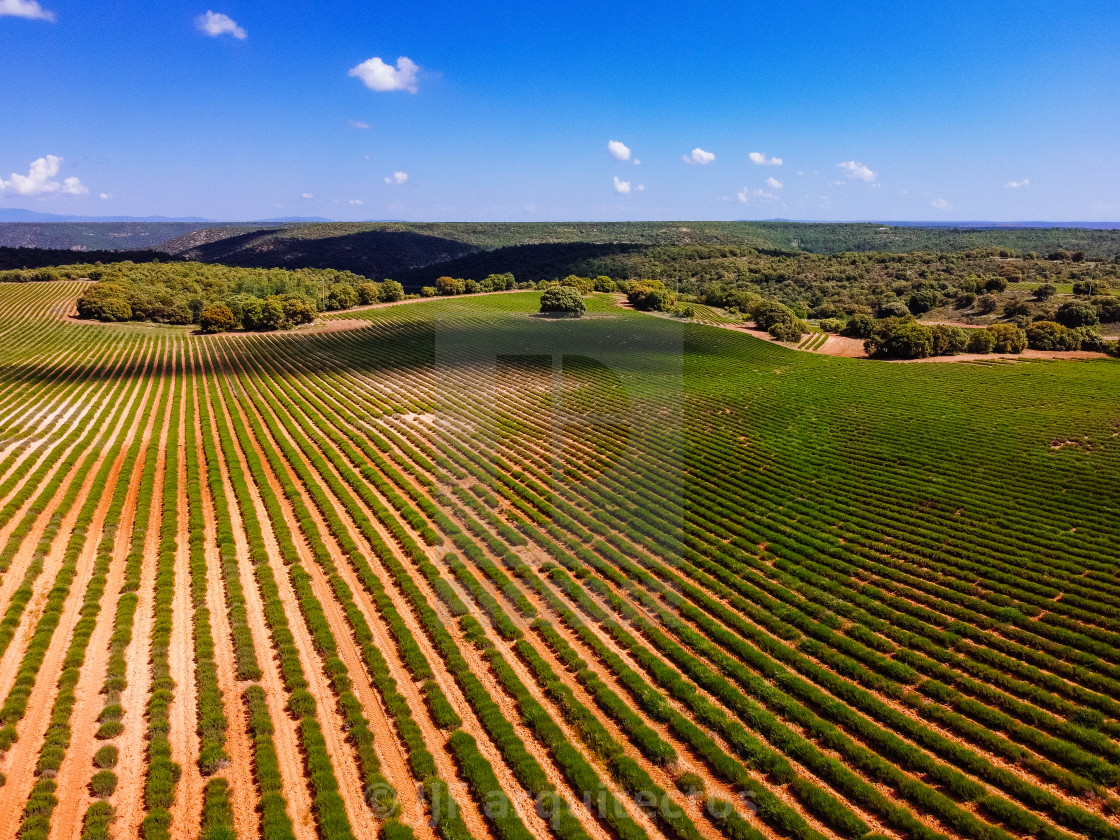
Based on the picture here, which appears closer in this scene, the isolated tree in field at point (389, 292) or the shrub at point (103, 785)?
the shrub at point (103, 785)

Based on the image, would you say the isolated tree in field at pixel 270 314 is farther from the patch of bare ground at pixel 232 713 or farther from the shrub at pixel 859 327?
the shrub at pixel 859 327

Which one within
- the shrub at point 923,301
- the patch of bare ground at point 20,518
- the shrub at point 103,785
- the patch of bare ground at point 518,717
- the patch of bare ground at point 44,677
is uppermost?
the shrub at point 923,301

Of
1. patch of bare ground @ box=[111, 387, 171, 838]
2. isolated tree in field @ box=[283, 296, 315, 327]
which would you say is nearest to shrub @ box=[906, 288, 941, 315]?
isolated tree in field @ box=[283, 296, 315, 327]

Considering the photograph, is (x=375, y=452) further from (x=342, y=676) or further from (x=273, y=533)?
(x=342, y=676)

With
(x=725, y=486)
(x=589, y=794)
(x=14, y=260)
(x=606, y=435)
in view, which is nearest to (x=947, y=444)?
(x=725, y=486)

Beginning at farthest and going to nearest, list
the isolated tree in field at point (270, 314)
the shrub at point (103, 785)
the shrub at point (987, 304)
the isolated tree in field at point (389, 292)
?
the isolated tree in field at point (389, 292), the shrub at point (987, 304), the isolated tree in field at point (270, 314), the shrub at point (103, 785)

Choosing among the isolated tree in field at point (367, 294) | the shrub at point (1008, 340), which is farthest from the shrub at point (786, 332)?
the isolated tree in field at point (367, 294)

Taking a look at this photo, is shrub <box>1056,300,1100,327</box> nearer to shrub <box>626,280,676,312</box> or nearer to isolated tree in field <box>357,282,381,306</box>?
shrub <box>626,280,676,312</box>

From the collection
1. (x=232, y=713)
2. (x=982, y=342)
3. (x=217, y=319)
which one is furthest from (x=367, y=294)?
(x=232, y=713)
